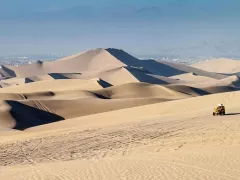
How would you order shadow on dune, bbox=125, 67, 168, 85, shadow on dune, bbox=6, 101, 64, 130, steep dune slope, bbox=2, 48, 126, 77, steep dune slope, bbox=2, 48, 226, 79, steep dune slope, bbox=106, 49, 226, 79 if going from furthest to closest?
1. steep dune slope, bbox=106, 49, 226, 79
2. steep dune slope, bbox=2, 48, 226, 79
3. steep dune slope, bbox=2, 48, 126, 77
4. shadow on dune, bbox=125, 67, 168, 85
5. shadow on dune, bbox=6, 101, 64, 130

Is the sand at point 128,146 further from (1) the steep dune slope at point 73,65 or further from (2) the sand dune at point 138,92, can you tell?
(1) the steep dune slope at point 73,65

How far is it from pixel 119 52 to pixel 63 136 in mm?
139011

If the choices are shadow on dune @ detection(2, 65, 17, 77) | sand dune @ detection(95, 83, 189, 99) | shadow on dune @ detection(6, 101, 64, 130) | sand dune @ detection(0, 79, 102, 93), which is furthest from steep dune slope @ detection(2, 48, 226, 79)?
shadow on dune @ detection(6, 101, 64, 130)

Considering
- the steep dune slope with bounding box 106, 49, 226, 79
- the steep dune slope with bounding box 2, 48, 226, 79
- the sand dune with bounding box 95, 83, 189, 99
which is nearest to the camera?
the sand dune with bounding box 95, 83, 189, 99

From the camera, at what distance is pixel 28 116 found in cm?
3488

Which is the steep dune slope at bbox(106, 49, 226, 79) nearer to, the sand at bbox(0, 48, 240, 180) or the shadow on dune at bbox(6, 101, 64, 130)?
the shadow on dune at bbox(6, 101, 64, 130)

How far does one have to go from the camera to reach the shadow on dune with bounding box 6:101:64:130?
32781 millimetres

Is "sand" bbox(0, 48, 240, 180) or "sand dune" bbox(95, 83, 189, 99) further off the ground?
"sand" bbox(0, 48, 240, 180)

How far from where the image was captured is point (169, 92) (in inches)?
2297

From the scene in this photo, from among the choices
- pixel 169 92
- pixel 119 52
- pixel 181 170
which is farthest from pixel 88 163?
pixel 119 52

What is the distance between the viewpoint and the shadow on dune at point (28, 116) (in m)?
32.8

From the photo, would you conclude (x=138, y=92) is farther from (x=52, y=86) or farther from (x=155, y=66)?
(x=155, y=66)

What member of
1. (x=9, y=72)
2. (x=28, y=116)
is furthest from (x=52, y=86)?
(x=9, y=72)

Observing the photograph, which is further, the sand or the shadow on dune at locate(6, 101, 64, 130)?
the shadow on dune at locate(6, 101, 64, 130)
